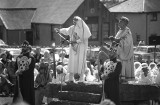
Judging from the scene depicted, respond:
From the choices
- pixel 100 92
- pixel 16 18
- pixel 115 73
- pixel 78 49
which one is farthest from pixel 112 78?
pixel 16 18

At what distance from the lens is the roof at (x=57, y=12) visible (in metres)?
53.2

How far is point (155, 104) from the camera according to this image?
1809cm

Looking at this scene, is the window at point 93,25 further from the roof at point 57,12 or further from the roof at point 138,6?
the roof at point 138,6

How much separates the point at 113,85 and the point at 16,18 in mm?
42265

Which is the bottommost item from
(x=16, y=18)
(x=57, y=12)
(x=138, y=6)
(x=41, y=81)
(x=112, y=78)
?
(x=41, y=81)

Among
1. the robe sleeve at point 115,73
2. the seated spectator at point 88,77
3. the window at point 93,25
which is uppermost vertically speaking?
the window at point 93,25

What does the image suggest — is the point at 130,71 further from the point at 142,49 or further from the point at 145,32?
Answer: the point at 145,32

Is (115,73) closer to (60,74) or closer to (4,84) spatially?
(60,74)

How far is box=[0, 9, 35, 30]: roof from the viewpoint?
5544 centimetres

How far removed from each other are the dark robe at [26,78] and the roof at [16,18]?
123ft

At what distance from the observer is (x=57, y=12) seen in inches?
2160

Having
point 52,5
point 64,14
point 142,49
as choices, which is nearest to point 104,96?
point 142,49

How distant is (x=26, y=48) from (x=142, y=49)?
16.2 metres

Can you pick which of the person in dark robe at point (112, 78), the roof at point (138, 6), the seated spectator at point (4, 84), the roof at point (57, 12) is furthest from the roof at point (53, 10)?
the person in dark robe at point (112, 78)
